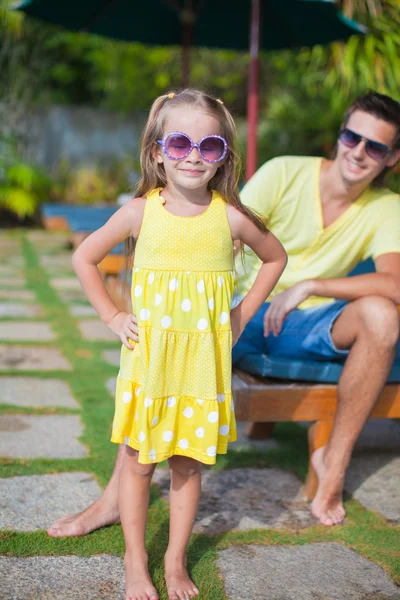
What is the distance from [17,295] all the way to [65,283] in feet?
2.54

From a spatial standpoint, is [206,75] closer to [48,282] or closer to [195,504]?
[48,282]

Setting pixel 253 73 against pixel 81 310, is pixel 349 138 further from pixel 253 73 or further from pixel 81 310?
pixel 253 73

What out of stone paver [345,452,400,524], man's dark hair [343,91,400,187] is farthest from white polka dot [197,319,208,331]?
man's dark hair [343,91,400,187]

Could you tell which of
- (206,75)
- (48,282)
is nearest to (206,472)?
(48,282)

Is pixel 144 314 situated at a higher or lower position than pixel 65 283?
higher

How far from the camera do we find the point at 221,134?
1747 mm

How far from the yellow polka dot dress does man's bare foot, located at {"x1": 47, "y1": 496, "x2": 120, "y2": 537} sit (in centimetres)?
40

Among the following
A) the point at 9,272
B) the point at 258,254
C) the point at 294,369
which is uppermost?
the point at 258,254

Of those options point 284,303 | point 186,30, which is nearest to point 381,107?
point 284,303

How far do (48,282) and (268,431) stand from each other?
12.2ft

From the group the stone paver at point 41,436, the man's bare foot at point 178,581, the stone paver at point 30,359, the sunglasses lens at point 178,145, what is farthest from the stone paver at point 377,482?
the stone paver at point 30,359

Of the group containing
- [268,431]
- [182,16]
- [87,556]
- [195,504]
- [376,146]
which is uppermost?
[182,16]

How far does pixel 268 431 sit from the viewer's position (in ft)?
9.59

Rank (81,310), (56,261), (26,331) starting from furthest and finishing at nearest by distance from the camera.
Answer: (56,261), (81,310), (26,331)
